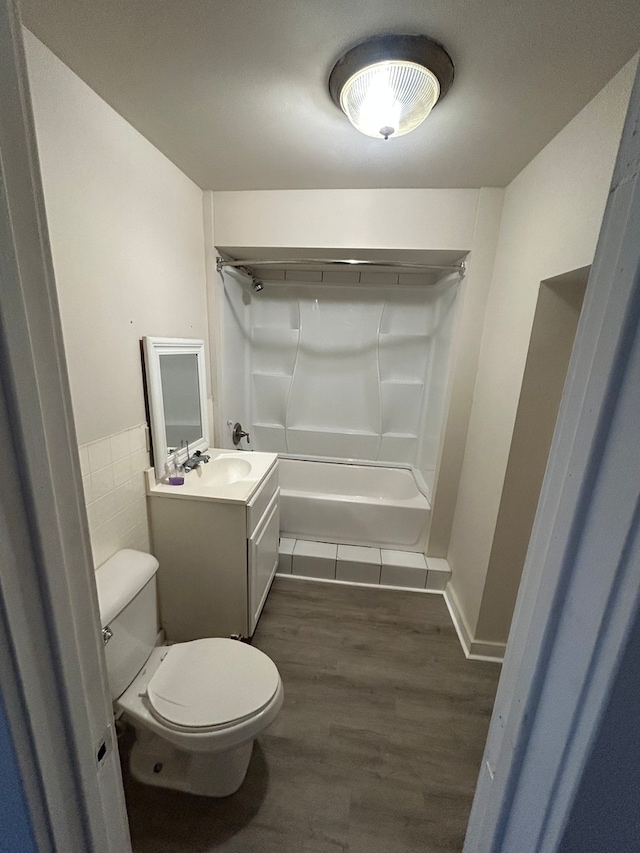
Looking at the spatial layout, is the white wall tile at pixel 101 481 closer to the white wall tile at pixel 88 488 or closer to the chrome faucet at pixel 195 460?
the white wall tile at pixel 88 488

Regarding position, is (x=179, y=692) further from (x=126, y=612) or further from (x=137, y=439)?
(x=137, y=439)

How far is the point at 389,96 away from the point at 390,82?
0.14 feet

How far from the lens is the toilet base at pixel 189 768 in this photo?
46.8 inches

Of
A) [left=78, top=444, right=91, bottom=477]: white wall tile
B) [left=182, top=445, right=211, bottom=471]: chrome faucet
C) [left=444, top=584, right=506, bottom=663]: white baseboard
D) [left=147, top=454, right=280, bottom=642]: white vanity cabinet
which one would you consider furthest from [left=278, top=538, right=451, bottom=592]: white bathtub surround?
[left=78, top=444, right=91, bottom=477]: white wall tile

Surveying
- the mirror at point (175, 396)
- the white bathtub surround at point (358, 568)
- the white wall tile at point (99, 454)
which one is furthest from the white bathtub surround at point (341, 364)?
the white wall tile at point (99, 454)

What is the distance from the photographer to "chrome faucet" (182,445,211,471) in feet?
5.90

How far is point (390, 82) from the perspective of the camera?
102 centimetres

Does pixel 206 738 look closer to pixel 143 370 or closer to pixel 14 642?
pixel 14 642

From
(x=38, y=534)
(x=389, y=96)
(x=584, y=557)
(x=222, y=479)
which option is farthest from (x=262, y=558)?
(x=389, y=96)

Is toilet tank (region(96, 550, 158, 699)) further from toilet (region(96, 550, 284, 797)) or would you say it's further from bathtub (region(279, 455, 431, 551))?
bathtub (region(279, 455, 431, 551))

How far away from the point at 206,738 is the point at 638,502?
134cm

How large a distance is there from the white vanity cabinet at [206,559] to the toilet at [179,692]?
9.8 inches

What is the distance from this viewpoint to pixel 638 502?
325 millimetres

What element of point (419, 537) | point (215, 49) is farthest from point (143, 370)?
point (419, 537)
